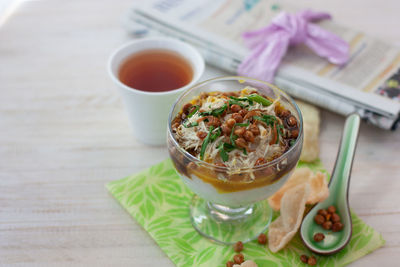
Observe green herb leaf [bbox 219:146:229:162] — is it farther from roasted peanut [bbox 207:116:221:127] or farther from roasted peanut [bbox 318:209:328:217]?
roasted peanut [bbox 318:209:328:217]

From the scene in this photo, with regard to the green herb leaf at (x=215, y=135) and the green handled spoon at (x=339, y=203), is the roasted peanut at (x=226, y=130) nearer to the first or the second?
the green herb leaf at (x=215, y=135)

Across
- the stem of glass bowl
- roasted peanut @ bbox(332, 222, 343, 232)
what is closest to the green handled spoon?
roasted peanut @ bbox(332, 222, 343, 232)

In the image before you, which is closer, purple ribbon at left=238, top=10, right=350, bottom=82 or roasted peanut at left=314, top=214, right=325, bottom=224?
roasted peanut at left=314, top=214, right=325, bottom=224

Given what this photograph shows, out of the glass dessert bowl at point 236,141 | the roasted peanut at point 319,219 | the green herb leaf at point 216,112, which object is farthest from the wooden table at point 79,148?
the green herb leaf at point 216,112

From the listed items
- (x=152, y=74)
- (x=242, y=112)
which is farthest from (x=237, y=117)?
(x=152, y=74)

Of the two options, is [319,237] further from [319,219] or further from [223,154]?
[223,154]

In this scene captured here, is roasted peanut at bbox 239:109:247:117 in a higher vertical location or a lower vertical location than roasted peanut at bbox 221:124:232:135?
higher
